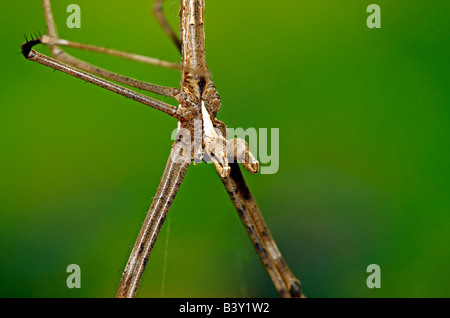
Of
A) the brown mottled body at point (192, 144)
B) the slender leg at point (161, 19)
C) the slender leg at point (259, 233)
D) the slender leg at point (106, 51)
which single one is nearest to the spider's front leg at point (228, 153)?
the brown mottled body at point (192, 144)

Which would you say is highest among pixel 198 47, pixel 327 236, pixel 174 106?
pixel 198 47

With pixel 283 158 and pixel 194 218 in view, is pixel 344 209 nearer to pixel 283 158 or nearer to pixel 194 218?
pixel 283 158

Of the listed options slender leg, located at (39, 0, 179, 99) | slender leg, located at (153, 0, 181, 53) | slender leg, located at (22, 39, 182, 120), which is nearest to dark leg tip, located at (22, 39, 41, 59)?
slender leg, located at (22, 39, 182, 120)

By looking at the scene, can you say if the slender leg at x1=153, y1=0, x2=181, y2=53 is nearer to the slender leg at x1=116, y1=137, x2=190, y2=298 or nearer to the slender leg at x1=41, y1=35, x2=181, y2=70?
the slender leg at x1=41, y1=35, x2=181, y2=70

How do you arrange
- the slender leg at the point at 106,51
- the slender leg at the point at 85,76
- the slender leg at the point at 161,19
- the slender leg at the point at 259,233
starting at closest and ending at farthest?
the slender leg at the point at 85,76, the slender leg at the point at 259,233, the slender leg at the point at 106,51, the slender leg at the point at 161,19

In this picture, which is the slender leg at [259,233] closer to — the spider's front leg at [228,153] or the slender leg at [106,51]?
the spider's front leg at [228,153]

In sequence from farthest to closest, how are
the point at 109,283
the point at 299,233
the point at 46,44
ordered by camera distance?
the point at 299,233, the point at 109,283, the point at 46,44
